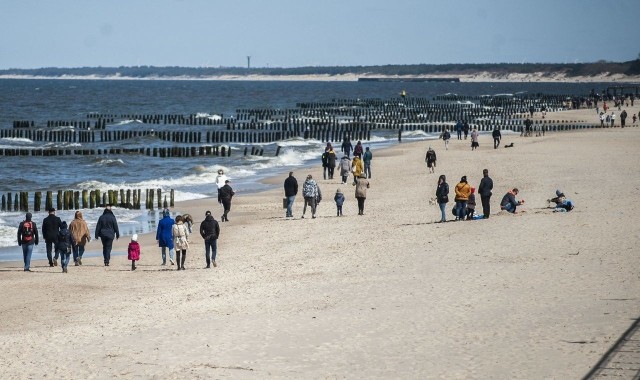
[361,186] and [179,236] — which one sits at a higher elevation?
[361,186]

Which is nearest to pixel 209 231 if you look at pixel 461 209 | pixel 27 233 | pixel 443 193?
pixel 27 233

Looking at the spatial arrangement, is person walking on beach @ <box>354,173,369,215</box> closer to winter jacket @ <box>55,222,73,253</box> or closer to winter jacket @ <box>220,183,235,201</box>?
winter jacket @ <box>220,183,235,201</box>

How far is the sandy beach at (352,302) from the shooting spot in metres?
13.6

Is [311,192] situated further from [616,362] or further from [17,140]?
[17,140]

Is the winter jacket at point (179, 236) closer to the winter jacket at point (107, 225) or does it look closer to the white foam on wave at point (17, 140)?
the winter jacket at point (107, 225)

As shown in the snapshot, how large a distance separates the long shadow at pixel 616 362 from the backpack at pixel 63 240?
12359mm

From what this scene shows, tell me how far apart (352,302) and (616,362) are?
5.44 m

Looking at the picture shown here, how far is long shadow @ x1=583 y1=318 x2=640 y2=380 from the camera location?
40.4ft

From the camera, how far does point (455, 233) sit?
23953mm

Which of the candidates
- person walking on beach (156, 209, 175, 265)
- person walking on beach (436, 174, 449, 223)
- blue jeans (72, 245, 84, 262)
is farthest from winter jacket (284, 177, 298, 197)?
blue jeans (72, 245, 84, 262)

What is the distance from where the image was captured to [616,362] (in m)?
12.8

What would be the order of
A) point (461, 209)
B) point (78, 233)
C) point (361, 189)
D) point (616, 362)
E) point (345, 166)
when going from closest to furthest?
point (616, 362) < point (78, 233) < point (461, 209) < point (361, 189) < point (345, 166)

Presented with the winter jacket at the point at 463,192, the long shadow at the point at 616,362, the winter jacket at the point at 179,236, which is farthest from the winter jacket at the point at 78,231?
the long shadow at the point at 616,362

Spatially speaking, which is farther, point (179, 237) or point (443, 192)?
point (443, 192)
